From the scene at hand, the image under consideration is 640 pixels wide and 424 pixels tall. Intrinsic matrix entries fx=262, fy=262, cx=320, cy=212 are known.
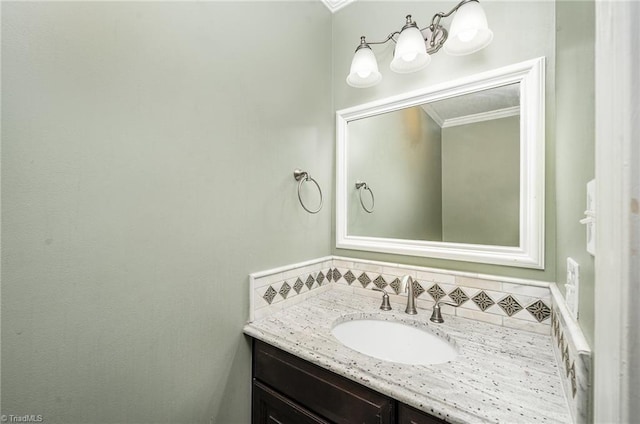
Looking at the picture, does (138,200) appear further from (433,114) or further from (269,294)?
(433,114)

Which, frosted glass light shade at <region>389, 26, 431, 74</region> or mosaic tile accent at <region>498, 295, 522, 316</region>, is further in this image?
frosted glass light shade at <region>389, 26, 431, 74</region>

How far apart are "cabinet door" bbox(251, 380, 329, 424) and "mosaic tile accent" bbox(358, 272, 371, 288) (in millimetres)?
651

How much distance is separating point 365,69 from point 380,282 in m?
1.07

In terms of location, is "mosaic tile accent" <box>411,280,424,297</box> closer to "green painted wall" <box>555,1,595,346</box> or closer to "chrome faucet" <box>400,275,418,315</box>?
"chrome faucet" <box>400,275,418,315</box>

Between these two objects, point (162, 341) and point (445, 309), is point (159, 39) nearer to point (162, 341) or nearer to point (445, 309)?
→ point (162, 341)

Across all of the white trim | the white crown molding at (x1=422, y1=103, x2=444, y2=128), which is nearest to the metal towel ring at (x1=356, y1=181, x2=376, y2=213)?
the white crown molding at (x1=422, y1=103, x2=444, y2=128)

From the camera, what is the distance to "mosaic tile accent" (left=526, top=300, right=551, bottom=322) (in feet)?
3.17

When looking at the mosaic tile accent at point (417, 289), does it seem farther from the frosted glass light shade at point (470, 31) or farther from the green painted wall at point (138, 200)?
the frosted glass light shade at point (470, 31)

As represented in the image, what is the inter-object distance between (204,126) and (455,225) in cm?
112

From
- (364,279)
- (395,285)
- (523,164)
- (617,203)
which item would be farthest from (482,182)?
(617,203)

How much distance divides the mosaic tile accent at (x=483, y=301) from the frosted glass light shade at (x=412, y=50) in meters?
1.02

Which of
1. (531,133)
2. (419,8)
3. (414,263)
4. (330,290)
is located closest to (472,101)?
(531,133)

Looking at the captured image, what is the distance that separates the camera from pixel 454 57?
1164 millimetres

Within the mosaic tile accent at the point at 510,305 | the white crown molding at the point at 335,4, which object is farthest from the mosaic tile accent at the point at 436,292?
the white crown molding at the point at 335,4
